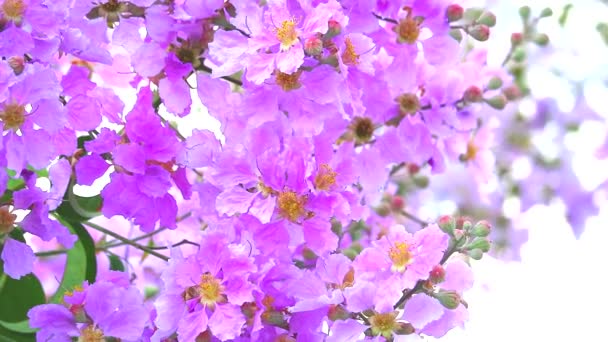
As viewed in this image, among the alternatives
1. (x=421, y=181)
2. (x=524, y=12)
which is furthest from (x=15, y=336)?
(x=524, y=12)

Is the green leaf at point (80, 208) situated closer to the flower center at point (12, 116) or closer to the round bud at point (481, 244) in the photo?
the flower center at point (12, 116)

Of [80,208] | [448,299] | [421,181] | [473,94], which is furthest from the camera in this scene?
[421,181]

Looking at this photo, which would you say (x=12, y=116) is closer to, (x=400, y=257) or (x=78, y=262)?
(x=78, y=262)

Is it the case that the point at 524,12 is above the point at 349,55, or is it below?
below

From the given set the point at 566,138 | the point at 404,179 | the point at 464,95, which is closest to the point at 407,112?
the point at 464,95

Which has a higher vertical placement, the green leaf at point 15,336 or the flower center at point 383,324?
the flower center at point 383,324

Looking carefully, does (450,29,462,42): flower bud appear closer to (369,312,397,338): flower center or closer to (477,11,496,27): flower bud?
(477,11,496,27): flower bud

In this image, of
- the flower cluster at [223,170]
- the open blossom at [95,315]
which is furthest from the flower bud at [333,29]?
the open blossom at [95,315]
